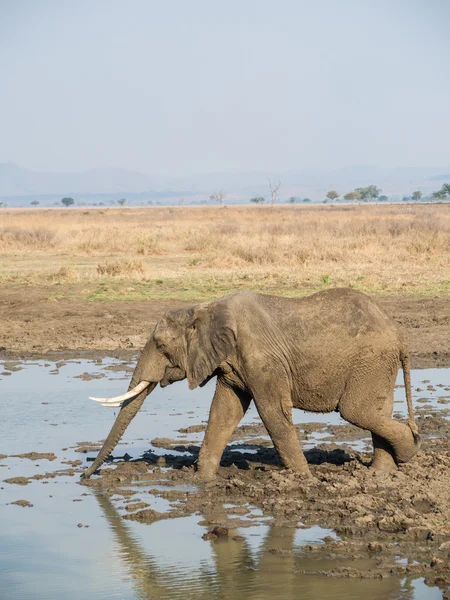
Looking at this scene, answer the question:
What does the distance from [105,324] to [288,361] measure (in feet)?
32.0

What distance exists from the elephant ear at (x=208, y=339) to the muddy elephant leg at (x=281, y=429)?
48 centimetres

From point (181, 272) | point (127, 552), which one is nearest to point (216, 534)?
point (127, 552)

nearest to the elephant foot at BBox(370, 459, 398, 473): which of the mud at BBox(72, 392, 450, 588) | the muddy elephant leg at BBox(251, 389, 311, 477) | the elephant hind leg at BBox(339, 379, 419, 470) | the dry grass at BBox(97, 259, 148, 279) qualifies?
the elephant hind leg at BBox(339, 379, 419, 470)

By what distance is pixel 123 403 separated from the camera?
9.23m

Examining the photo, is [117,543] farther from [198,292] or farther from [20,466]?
[198,292]

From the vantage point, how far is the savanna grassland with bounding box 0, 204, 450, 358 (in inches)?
739

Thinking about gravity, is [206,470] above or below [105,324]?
above

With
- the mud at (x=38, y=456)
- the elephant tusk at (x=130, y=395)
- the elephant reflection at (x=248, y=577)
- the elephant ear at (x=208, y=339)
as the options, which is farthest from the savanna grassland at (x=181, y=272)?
the elephant reflection at (x=248, y=577)

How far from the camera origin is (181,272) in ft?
84.2

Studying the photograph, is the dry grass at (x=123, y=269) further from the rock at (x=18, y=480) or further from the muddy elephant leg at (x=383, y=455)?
the muddy elephant leg at (x=383, y=455)

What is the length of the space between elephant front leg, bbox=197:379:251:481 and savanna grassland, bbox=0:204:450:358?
778cm

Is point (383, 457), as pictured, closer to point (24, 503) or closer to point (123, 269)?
point (24, 503)

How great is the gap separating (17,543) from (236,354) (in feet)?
7.94

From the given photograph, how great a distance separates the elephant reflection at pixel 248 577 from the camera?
260 inches
